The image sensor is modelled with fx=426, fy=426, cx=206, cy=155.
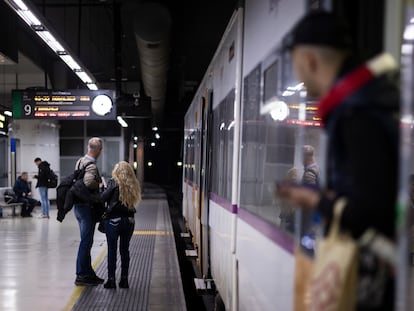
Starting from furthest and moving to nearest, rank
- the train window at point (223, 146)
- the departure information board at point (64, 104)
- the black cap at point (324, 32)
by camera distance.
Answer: the departure information board at point (64, 104)
the train window at point (223, 146)
the black cap at point (324, 32)

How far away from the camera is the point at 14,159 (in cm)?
1554

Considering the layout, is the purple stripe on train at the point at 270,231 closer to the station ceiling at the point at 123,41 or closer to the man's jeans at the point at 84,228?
the man's jeans at the point at 84,228

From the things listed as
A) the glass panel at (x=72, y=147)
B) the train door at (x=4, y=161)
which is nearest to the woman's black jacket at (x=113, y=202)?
the train door at (x=4, y=161)

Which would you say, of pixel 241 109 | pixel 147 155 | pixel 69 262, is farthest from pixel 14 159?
pixel 147 155

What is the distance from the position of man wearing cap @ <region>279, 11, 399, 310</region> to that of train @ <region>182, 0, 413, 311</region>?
0.17ft

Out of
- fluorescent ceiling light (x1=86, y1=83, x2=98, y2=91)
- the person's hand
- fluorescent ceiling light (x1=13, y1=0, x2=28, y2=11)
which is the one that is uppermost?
fluorescent ceiling light (x1=13, y1=0, x2=28, y2=11)

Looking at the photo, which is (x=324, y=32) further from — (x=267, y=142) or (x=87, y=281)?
(x=87, y=281)

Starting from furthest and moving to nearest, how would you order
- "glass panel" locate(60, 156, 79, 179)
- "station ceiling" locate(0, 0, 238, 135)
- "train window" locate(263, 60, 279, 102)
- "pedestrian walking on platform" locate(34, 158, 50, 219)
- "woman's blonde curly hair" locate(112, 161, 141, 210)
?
"glass panel" locate(60, 156, 79, 179) → "pedestrian walking on platform" locate(34, 158, 50, 219) → "station ceiling" locate(0, 0, 238, 135) → "woman's blonde curly hair" locate(112, 161, 141, 210) → "train window" locate(263, 60, 279, 102)

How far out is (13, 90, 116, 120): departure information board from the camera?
34.3ft

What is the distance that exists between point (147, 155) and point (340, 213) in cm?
4449

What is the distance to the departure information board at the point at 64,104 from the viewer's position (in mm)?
10461

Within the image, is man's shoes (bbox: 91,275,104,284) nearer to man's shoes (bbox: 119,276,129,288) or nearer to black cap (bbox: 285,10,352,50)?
man's shoes (bbox: 119,276,129,288)

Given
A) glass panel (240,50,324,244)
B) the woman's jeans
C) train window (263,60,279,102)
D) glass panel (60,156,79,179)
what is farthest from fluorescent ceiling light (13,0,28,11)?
glass panel (60,156,79,179)

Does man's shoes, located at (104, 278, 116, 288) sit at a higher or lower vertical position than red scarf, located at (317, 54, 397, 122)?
lower
